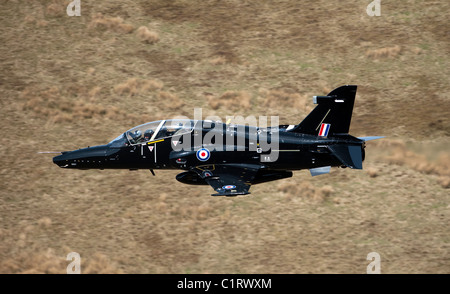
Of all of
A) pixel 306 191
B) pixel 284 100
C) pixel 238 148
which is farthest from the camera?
pixel 284 100

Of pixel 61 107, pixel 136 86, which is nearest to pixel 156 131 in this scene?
pixel 61 107

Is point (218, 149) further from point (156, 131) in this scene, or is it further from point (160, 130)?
point (156, 131)

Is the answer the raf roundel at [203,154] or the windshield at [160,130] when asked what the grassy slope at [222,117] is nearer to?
the raf roundel at [203,154]

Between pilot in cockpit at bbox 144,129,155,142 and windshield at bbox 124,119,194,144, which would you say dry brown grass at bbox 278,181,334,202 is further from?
pilot in cockpit at bbox 144,129,155,142

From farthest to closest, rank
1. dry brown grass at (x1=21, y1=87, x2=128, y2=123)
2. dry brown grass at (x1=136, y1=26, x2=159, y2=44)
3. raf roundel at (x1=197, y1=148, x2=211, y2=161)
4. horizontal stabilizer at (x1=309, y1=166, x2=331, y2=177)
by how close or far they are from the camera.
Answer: dry brown grass at (x1=136, y1=26, x2=159, y2=44)
dry brown grass at (x1=21, y1=87, x2=128, y2=123)
horizontal stabilizer at (x1=309, y1=166, x2=331, y2=177)
raf roundel at (x1=197, y1=148, x2=211, y2=161)

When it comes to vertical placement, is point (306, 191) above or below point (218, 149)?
below

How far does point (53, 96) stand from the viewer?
43.4 meters

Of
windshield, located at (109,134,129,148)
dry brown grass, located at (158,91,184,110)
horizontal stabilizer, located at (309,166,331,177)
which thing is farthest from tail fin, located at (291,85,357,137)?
dry brown grass, located at (158,91,184,110)

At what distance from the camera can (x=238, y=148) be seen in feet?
103

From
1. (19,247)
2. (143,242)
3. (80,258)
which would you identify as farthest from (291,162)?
(19,247)

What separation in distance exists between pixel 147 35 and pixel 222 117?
9.90 metres

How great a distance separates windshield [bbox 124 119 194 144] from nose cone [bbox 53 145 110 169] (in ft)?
4.25

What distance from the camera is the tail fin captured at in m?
31.1

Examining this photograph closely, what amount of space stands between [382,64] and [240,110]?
32.5 feet
